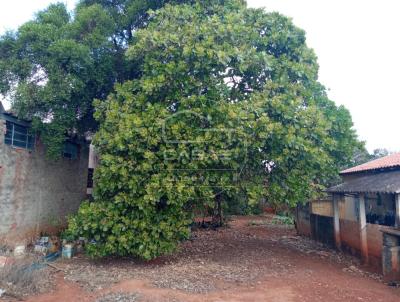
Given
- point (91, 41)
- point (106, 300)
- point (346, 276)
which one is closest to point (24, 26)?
point (91, 41)

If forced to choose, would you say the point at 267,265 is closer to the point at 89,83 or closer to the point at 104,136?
the point at 104,136

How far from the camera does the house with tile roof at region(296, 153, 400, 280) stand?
8.59 m

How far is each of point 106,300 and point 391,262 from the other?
6.41 metres

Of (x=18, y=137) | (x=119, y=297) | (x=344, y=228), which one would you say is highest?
(x=18, y=137)

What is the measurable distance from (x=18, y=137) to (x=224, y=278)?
22.0 ft

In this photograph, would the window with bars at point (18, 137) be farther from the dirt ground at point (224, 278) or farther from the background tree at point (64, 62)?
the dirt ground at point (224, 278)

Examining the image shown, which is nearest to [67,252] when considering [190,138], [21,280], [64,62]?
[21,280]

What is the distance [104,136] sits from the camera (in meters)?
8.63

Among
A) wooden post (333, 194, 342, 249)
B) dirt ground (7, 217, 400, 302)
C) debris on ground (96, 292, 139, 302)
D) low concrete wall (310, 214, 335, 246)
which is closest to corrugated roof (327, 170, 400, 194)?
wooden post (333, 194, 342, 249)

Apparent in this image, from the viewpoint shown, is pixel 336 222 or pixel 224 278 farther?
pixel 336 222

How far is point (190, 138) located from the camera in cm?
835

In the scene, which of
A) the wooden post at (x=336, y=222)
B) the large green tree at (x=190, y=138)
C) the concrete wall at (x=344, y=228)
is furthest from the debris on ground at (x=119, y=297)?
the wooden post at (x=336, y=222)

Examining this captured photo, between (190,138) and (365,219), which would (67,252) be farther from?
(365,219)

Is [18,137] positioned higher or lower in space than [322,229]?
higher
